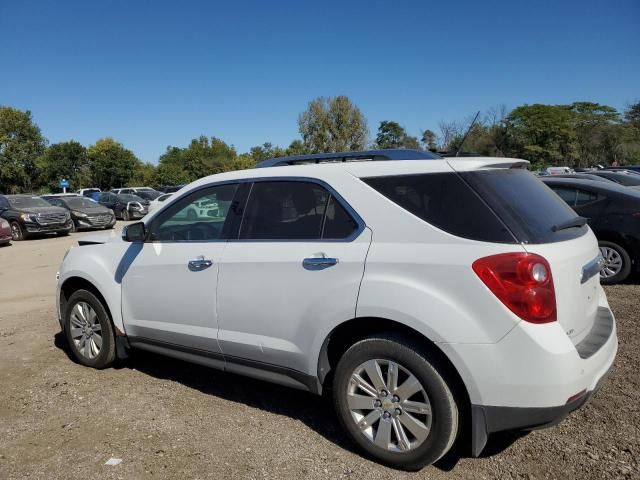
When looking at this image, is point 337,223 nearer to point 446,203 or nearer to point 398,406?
point 446,203

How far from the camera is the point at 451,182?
9.44ft

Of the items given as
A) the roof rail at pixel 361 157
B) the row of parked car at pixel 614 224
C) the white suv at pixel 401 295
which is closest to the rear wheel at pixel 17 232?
the white suv at pixel 401 295

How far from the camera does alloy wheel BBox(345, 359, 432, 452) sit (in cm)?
280

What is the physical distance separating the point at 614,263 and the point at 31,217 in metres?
17.5

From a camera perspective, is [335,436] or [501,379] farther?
[335,436]

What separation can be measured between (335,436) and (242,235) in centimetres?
147

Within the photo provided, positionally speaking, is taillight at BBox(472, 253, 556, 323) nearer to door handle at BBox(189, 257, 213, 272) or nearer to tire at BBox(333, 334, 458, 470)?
tire at BBox(333, 334, 458, 470)

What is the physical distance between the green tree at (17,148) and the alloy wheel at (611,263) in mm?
53376

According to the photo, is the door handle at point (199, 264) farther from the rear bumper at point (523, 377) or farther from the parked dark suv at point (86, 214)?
the parked dark suv at point (86, 214)

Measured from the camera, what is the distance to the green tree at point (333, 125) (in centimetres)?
5825

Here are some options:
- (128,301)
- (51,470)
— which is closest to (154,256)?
(128,301)

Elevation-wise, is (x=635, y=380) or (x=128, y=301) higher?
(x=128, y=301)

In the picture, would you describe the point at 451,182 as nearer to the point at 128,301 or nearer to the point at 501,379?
the point at 501,379

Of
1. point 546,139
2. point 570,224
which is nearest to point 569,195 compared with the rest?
point 570,224
